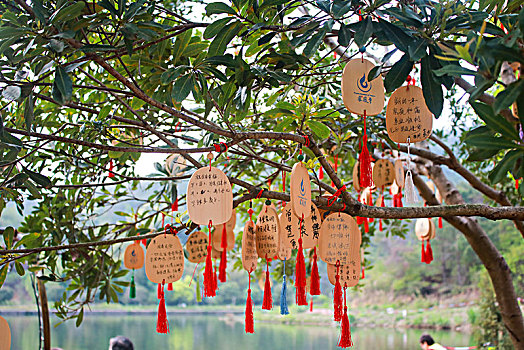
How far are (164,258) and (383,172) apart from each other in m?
1.05

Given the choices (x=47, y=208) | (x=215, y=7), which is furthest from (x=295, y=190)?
(x=47, y=208)

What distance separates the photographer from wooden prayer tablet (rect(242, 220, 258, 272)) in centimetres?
131

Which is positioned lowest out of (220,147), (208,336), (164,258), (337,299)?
(208,336)

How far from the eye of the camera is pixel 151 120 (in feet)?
4.71

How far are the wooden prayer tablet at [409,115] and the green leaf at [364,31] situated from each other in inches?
11.7

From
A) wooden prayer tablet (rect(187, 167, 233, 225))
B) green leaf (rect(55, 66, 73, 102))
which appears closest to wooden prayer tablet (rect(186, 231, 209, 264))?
wooden prayer tablet (rect(187, 167, 233, 225))

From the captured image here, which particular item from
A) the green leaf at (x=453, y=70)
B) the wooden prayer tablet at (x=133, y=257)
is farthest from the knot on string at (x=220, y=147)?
the wooden prayer tablet at (x=133, y=257)

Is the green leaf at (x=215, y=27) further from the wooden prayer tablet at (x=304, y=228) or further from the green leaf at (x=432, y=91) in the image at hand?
the wooden prayer tablet at (x=304, y=228)

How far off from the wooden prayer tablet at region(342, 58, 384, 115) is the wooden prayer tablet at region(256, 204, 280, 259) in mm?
367

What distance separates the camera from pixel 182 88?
0.94 m

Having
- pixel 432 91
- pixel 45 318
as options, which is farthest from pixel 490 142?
pixel 45 318

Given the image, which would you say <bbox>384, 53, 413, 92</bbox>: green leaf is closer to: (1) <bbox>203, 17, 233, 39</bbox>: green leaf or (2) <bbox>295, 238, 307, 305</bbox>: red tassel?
(1) <bbox>203, 17, 233, 39</bbox>: green leaf

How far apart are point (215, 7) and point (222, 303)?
456cm

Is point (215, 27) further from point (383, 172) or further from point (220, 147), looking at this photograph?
point (383, 172)
